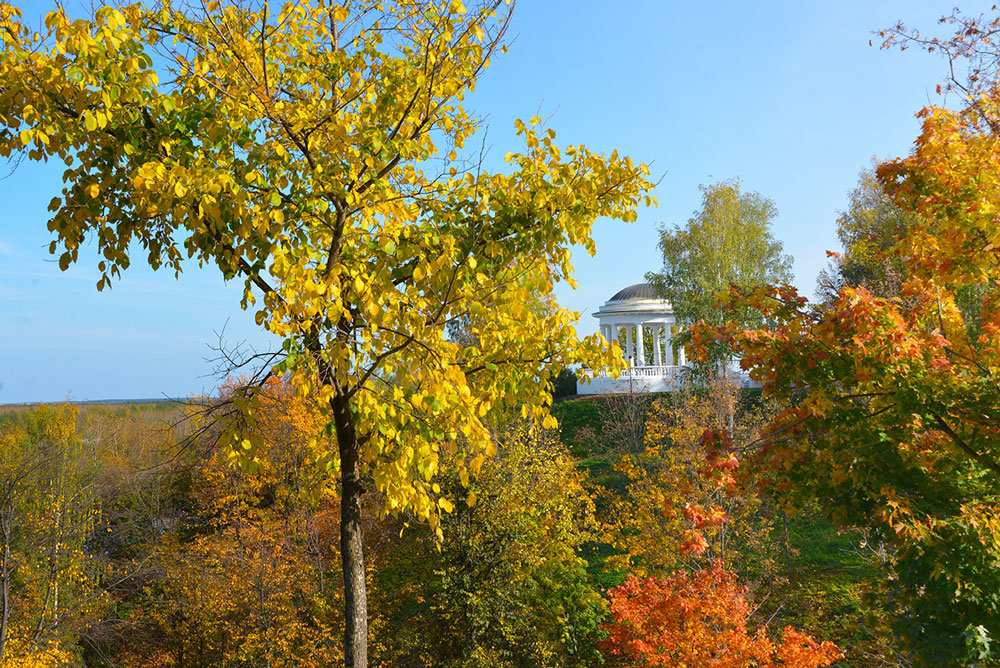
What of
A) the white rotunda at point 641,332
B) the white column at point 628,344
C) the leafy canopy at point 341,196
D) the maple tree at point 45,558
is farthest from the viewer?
the white column at point 628,344

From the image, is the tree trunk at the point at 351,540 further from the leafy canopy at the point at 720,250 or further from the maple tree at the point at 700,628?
the leafy canopy at the point at 720,250

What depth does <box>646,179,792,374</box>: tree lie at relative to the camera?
982 inches

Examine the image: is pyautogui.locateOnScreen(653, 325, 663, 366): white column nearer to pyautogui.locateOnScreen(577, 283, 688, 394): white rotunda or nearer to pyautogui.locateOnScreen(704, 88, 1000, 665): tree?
pyautogui.locateOnScreen(577, 283, 688, 394): white rotunda

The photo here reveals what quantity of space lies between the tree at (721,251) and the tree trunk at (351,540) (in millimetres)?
21307

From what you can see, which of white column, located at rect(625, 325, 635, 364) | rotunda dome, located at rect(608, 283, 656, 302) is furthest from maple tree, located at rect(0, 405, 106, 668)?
rotunda dome, located at rect(608, 283, 656, 302)

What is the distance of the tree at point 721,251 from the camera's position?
81.9 feet

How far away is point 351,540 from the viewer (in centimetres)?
469

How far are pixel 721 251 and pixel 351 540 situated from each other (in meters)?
23.0

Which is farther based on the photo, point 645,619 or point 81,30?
point 645,619

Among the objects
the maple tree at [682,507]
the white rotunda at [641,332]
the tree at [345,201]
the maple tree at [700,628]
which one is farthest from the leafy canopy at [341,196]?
the white rotunda at [641,332]

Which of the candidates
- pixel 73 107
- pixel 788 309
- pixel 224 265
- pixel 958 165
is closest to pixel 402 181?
pixel 224 265

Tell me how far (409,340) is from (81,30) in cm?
242

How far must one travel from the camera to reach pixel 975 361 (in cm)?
591

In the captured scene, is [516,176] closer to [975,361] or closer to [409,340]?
[409,340]
